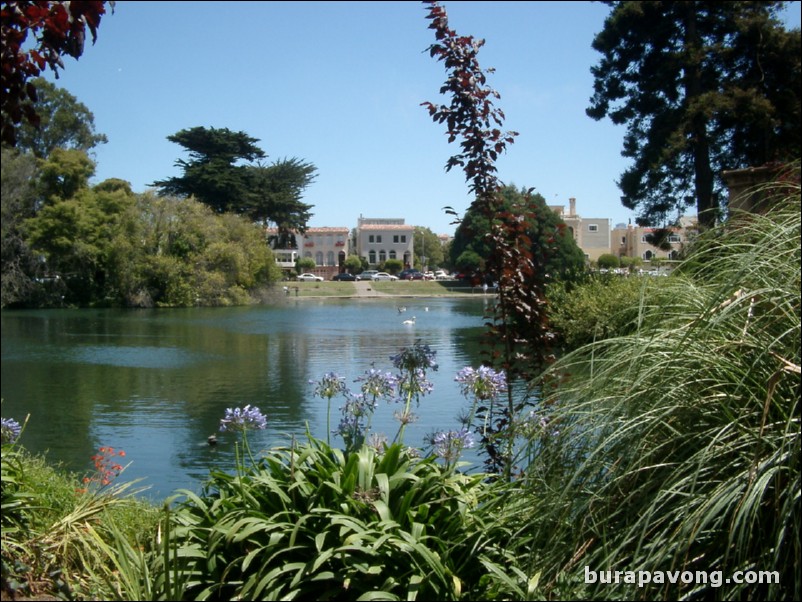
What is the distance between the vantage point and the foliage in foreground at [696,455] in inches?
103

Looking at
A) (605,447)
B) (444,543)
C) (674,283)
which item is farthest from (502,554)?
(674,283)

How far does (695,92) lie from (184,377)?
15.0m

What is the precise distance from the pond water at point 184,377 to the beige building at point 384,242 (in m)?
43.6

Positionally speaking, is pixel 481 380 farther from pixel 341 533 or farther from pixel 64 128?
pixel 64 128

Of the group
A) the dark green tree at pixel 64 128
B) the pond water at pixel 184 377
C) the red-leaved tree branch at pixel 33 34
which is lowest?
the pond water at pixel 184 377

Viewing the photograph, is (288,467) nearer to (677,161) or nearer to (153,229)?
(677,161)

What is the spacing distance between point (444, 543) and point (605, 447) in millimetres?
744

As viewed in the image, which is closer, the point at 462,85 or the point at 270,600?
the point at 270,600

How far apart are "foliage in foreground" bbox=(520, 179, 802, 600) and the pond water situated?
1636 millimetres

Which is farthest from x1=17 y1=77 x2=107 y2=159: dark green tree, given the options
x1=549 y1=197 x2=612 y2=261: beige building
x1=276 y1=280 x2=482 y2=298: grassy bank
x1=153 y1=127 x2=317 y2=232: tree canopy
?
x1=549 y1=197 x2=612 y2=261: beige building

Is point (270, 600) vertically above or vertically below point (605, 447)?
below

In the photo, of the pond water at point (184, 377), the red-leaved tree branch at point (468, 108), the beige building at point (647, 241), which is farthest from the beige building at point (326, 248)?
the red-leaved tree branch at point (468, 108)

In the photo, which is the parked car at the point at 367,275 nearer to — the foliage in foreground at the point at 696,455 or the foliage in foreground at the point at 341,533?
the foliage in foreground at the point at 341,533

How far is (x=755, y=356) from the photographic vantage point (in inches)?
119
